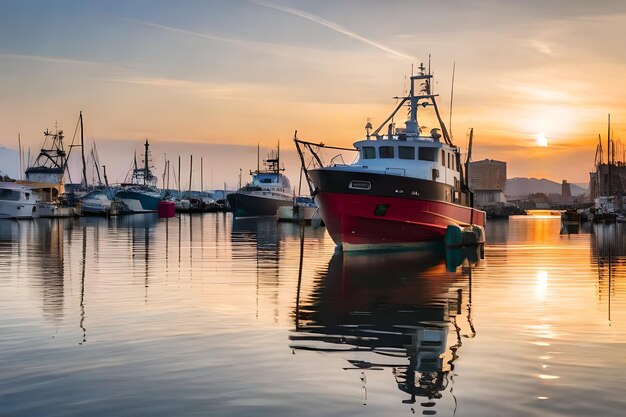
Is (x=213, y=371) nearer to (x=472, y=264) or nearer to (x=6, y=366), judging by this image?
(x=6, y=366)

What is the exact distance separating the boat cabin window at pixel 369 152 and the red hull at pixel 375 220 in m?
4.54

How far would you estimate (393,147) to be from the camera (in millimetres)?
44000

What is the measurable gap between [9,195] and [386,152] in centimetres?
6764

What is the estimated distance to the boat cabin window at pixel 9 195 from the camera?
96.5m

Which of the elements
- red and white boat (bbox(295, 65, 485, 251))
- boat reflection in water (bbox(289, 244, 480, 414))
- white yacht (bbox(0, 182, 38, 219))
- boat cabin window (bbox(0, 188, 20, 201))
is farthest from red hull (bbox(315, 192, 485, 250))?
boat cabin window (bbox(0, 188, 20, 201))

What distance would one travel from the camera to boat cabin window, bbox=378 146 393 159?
44094mm

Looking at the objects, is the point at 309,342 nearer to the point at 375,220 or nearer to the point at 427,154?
the point at 375,220

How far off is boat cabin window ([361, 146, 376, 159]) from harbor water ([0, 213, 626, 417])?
16.1 metres

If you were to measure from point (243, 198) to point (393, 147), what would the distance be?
2944 inches

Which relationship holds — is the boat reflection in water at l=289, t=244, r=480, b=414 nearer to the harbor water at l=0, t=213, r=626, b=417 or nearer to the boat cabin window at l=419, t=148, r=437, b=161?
the harbor water at l=0, t=213, r=626, b=417

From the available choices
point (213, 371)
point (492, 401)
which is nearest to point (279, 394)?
point (213, 371)

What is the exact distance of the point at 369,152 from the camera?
44750 millimetres

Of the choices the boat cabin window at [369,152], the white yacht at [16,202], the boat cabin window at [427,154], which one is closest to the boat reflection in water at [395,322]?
the boat cabin window at [427,154]

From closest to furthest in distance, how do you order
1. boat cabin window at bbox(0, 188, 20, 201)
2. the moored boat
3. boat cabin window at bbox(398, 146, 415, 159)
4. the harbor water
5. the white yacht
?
1. the harbor water
2. boat cabin window at bbox(398, 146, 415, 159)
3. the white yacht
4. boat cabin window at bbox(0, 188, 20, 201)
5. the moored boat
